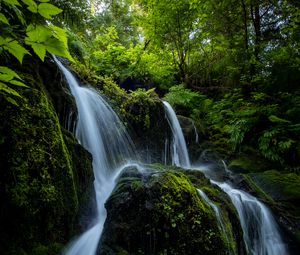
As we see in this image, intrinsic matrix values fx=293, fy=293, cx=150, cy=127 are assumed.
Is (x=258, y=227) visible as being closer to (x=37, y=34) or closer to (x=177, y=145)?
(x=177, y=145)

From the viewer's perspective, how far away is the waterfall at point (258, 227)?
4.84 metres

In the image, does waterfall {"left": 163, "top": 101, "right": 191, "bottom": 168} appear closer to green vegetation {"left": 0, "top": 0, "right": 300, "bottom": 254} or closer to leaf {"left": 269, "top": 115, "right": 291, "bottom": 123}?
green vegetation {"left": 0, "top": 0, "right": 300, "bottom": 254}

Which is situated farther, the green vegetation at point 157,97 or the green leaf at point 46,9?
the green vegetation at point 157,97

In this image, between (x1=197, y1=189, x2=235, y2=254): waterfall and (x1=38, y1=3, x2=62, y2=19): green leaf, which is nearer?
(x1=38, y1=3, x2=62, y2=19): green leaf

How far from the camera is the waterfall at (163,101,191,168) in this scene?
7.29 m

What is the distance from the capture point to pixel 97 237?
3.42 meters

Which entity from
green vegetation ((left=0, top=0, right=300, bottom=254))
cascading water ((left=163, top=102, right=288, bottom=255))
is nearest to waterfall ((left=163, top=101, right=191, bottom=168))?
green vegetation ((left=0, top=0, right=300, bottom=254))

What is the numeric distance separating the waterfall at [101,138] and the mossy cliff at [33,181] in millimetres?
886

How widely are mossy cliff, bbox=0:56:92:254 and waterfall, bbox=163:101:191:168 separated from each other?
3.91 metres

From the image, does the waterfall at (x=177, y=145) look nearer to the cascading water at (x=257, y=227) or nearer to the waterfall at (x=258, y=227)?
the cascading water at (x=257, y=227)

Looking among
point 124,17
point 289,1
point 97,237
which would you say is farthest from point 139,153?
point 124,17

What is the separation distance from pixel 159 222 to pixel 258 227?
2.61 m

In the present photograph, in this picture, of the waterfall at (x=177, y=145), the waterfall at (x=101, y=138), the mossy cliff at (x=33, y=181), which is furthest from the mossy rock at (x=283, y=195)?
the mossy cliff at (x=33, y=181)

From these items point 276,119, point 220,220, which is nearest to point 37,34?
point 220,220
